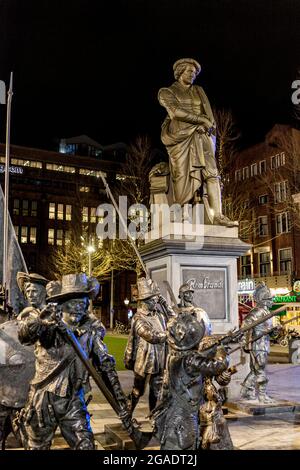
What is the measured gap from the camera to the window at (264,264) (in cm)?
4097

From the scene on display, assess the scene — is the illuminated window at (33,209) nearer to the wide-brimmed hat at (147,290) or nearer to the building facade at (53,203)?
the building facade at (53,203)

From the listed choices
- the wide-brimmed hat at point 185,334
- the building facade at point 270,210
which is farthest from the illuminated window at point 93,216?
the wide-brimmed hat at point 185,334

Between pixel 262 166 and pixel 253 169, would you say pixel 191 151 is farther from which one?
pixel 253 169

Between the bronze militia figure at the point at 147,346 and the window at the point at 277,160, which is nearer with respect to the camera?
the bronze militia figure at the point at 147,346

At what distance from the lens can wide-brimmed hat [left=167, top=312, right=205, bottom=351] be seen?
4.45 metres

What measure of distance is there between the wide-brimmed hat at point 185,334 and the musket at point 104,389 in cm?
76

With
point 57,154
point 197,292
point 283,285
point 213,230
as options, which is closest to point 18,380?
point 197,292

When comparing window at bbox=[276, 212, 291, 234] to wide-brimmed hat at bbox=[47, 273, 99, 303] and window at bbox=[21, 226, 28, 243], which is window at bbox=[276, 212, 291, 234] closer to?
window at bbox=[21, 226, 28, 243]

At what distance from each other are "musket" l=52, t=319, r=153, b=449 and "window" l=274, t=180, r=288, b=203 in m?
33.4


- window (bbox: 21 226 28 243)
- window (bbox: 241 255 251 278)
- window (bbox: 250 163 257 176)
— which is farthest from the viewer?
window (bbox: 21 226 28 243)

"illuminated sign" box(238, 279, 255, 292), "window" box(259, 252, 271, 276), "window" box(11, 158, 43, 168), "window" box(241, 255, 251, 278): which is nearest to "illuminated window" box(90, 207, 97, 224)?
"window" box(11, 158, 43, 168)
